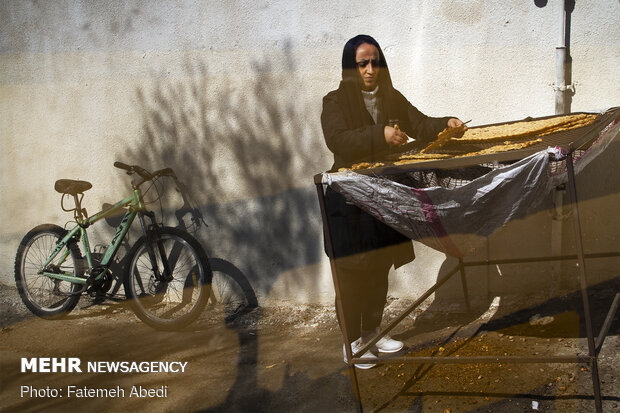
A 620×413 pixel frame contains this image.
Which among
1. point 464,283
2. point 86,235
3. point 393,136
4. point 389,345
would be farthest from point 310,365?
point 86,235

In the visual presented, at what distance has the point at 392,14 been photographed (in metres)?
4.05

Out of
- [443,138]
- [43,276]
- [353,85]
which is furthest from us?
[43,276]

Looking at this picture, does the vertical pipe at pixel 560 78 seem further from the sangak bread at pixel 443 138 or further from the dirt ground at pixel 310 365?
the sangak bread at pixel 443 138

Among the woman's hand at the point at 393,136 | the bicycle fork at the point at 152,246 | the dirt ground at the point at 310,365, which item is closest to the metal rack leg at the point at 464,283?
the dirt ground at the point at 310,365

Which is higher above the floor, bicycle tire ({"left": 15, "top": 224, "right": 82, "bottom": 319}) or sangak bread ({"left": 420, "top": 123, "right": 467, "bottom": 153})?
sangak bread ({"left": 420, "top": 123, "right": 467, "bottom": 153})

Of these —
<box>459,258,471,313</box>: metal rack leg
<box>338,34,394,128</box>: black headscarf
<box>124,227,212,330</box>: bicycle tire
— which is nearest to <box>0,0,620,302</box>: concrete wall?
<box>459,258,471,313</box>: metal rack leg

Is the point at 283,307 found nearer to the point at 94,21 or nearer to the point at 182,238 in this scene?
the point at 182,238

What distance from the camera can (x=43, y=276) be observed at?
5.27 metres

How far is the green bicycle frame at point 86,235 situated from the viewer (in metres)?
4.70

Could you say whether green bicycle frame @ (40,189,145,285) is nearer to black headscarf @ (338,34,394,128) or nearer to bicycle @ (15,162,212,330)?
bicycle @ (15,162,212,330)

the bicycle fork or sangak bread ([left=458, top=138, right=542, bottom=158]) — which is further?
the bicycle fork

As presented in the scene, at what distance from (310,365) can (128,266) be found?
175cm

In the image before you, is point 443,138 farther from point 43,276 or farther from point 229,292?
point 43,276

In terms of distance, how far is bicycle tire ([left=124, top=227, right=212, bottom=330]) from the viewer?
178 inches
